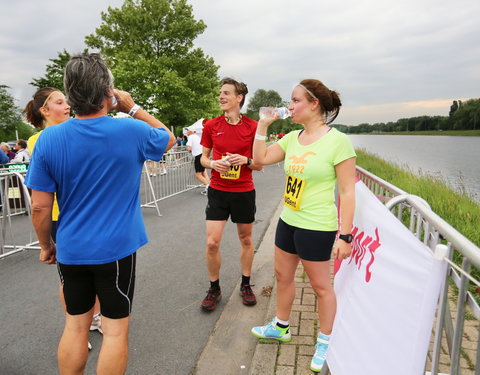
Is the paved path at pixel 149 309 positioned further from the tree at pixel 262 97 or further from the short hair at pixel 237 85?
the tree at pixel 262 97

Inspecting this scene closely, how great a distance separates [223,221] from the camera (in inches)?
130

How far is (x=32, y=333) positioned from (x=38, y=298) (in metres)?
0.76

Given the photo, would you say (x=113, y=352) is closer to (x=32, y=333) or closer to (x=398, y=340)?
(x=398, y=340)

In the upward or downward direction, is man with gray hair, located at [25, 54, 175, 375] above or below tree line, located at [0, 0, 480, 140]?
below

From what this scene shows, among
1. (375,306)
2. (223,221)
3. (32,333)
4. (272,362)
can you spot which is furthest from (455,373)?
(32,333)

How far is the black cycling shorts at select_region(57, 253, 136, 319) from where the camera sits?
1.85 metres

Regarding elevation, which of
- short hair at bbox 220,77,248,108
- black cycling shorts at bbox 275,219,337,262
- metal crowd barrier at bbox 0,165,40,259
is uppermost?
short hair at bbox 220,77,248,108

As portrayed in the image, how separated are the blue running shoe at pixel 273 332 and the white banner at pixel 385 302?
74cm

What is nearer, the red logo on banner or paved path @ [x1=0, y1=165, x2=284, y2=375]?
the red logo on banner

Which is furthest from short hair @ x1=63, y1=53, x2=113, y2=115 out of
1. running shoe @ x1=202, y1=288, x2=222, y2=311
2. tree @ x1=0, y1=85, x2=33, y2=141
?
tree @ x1=0, y1=85, x2=33, y2=141

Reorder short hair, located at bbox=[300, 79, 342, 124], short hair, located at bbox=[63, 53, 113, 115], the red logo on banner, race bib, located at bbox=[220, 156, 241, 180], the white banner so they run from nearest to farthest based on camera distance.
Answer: the white banner < short hair, located at bbox=[63, 53, 113, 115] < the red logo on banner < short hair, located at bbox=[300, 79, 342, 124] < race bib, located at bbox=[220, 156, 241, 180]

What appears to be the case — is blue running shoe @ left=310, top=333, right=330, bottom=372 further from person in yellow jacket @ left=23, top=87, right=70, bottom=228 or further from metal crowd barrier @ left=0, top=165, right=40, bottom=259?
metal crowd barrier @ left=0, top=165, right=40, bottom=259

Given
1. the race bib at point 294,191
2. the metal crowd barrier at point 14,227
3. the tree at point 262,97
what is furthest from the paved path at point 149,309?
the tree at point 262,97

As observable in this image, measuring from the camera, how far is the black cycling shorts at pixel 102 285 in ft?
6.06
